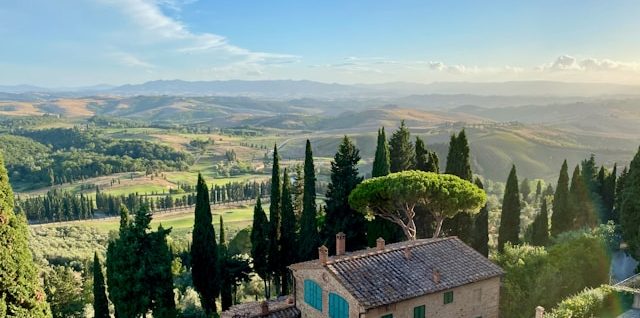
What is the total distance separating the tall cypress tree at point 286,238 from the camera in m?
35.2

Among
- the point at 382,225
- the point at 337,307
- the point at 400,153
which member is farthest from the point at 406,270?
the point at 400,153

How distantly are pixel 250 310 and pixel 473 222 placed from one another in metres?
18.6

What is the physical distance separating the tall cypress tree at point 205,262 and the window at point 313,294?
1056 centimetres

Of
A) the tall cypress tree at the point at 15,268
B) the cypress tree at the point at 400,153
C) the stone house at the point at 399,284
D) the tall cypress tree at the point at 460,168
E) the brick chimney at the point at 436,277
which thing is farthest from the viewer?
the cypress tree at the point at 400,153

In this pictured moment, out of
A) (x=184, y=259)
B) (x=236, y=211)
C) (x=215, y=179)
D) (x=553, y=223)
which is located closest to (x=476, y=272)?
(x=553, y=223)

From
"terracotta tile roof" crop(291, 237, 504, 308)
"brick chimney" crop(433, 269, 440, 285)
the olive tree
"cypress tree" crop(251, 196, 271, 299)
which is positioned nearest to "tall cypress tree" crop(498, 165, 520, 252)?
the olive tree

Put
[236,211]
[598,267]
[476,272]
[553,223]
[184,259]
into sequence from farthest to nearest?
[236,211]
[184,259]
[553,223]
[598,267]
[476,272]

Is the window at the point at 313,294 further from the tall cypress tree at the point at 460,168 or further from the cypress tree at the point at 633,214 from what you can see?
the cypress tree at the point at 633,214

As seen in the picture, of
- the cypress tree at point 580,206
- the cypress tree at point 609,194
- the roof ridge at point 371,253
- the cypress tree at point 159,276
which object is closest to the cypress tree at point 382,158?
the roof ridge at point 371,253

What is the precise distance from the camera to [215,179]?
175m

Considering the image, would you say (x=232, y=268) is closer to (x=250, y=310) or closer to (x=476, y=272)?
(x=250, y=310)

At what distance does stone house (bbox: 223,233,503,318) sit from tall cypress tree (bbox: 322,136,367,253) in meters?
9.01

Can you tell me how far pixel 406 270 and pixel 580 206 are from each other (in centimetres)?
2961

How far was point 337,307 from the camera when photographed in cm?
2139
